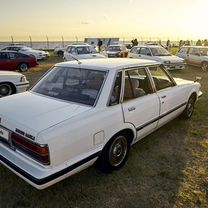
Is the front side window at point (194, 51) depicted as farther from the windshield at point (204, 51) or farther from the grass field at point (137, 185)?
the grass field at point (137, 185)

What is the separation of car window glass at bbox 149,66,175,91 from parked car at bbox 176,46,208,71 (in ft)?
37.5

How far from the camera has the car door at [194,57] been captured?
1541 cm

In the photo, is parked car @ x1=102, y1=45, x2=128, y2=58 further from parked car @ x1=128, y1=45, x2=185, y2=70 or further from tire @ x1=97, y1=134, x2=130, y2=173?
tire @ x1=97, y1=134, x2=130, y2=173

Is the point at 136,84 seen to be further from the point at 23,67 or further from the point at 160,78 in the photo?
the point at 23,67

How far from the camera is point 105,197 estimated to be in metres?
3.16

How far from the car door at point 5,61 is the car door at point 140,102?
1194 cm

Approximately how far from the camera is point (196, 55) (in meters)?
15.5

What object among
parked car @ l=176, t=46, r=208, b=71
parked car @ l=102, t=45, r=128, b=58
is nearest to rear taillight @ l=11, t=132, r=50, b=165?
parked car @ l=176, t=46, r=208, b=71

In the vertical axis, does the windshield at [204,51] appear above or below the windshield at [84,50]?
above

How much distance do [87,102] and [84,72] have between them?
63 cm

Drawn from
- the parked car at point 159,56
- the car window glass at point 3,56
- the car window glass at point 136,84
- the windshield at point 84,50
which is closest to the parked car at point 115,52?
the windshield at point 84,50

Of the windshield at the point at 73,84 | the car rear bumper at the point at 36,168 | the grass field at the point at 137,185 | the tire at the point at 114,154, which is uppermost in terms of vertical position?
the windshield at the point at 73,84

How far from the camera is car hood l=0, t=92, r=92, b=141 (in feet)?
8.95

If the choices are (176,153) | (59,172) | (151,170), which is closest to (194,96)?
→ (176,153)
